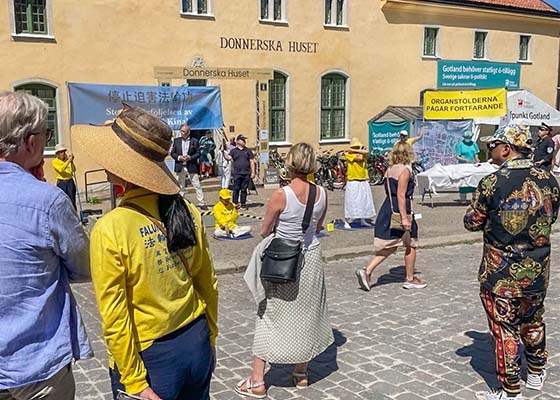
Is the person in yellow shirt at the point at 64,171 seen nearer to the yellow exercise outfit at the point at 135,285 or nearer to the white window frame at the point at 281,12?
the yellow exercise outfit at the point at 135,285

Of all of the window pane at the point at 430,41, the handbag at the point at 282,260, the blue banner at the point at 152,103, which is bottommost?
the handbag at the point at 282,260

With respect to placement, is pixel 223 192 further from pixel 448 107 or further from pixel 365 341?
pixel 448 107

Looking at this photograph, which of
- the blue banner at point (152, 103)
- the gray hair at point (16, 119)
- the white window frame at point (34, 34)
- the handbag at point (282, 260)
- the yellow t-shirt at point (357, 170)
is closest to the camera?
the gray hair at point (16, 119)

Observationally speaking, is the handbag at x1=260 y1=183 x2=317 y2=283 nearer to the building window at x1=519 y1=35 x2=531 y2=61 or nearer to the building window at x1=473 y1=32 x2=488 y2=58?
the building window at x1=473 y1=32 x2=488 y2=58

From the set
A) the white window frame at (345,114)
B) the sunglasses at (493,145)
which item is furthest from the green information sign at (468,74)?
the sunglasses at (493,145)

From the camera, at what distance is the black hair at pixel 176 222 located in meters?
2.48

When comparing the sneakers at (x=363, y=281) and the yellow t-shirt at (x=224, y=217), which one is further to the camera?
the yellow t-shirt at (x=224, y=217)

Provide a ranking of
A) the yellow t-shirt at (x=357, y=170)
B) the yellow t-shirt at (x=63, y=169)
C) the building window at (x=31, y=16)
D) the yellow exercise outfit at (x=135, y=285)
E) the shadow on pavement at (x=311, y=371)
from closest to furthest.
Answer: the yellow exercise outfit at (x=135, y=285) → the shadow on pavement at (x=311, y=371) → the yellow t-shirt at (x=357, y=170) → the yellow t-shirt at (x=63, y=169) → the building window at (x=31, y=16)

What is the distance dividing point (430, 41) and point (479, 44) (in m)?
2.91

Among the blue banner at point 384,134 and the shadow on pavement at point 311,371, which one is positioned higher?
the blue banner at point 384,134

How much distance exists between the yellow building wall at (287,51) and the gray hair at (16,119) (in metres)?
15.5

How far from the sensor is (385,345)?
5.36 m

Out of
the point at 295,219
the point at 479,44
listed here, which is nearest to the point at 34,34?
the point at 295,219

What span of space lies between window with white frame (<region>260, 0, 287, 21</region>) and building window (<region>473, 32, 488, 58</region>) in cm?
988
